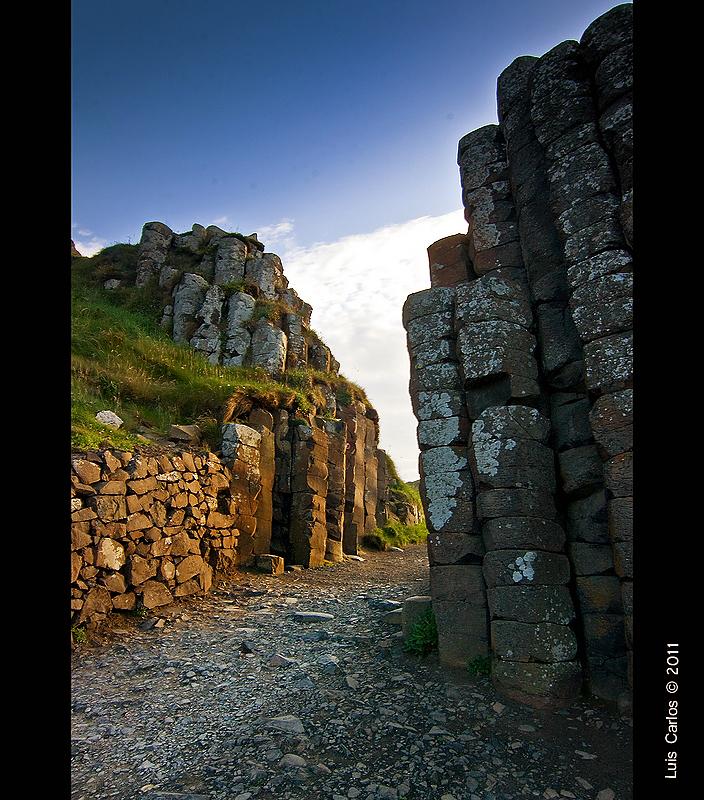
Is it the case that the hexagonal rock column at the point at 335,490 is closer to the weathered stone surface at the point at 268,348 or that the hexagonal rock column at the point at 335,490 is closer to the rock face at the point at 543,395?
the weathered stone surface at the point at 268,348

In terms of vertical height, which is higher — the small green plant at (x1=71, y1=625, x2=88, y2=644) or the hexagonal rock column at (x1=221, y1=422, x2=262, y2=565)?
the hexagonal rock column at (x1=221, y1=422, x2=262, y2=565)

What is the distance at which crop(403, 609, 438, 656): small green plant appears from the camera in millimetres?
7164

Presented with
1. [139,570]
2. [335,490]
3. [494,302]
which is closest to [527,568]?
[494,302]

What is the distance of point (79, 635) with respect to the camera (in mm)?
8641

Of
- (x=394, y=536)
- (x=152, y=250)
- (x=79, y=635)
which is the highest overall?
(x=152, y=250)

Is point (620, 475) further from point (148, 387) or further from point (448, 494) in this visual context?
point (148, 387)

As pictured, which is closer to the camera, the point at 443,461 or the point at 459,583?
the point at 459,583

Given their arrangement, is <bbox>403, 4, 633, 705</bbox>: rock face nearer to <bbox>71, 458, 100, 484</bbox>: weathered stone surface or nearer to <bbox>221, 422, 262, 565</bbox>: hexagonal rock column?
<bbox>71, 458, 100, 484</bbox>: weathered stone surface

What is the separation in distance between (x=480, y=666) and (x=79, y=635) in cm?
665

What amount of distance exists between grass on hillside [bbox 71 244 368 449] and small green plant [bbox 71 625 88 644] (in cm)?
350

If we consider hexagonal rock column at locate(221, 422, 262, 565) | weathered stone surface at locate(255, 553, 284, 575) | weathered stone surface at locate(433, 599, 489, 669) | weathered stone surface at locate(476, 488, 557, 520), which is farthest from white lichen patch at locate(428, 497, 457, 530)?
weathered stone surface at locate(255, 553, 284, 575)

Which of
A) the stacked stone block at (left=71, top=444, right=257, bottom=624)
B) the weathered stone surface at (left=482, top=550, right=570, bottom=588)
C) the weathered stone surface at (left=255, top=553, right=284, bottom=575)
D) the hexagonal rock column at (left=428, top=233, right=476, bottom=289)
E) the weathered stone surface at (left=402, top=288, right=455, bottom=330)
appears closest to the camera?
the weathered stone surface at (left=482, top=550, right=570, bottom=588)

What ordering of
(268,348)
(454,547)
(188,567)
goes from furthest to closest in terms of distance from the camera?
(268,348)
(188,567)
(454,547)

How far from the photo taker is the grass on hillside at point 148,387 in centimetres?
1382
